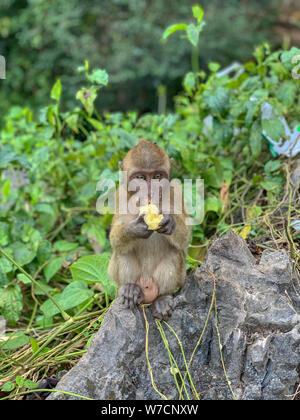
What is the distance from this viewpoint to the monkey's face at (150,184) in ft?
11.8

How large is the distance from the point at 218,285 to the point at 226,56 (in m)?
8.22

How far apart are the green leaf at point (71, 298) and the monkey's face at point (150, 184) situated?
3.08ft

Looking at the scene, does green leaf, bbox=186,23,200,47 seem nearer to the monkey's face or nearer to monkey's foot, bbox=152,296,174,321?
the monkey's face

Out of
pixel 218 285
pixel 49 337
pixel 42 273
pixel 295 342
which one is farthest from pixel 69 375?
pixel 42 273

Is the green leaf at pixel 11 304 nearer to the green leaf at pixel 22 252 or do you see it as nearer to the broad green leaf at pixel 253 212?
the green leaf at pixel 22 252

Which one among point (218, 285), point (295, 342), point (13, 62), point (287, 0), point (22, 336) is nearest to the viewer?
point (295, 342)

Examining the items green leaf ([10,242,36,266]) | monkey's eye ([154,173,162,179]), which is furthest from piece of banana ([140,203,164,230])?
green leaf ([10,242,36,266])

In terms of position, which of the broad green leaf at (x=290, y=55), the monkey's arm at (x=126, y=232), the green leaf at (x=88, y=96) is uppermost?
the broad green leaf at (x=290, y=55)

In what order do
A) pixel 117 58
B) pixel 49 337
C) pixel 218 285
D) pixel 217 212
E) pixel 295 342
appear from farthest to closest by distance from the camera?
1. pixel 117 58
2. pixel 217 212
3. pixel 49 337
4. pixel 218 285
5. pixel 295 342

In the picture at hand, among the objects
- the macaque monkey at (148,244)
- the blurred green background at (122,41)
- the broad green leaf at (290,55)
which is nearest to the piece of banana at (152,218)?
the macaque monkey at (148,244)

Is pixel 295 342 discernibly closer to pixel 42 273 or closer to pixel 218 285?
pixel 218 285

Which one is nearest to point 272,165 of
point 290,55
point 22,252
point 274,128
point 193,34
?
point 274,128

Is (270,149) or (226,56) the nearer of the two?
(270,149)

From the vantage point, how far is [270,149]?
5.09 meters
